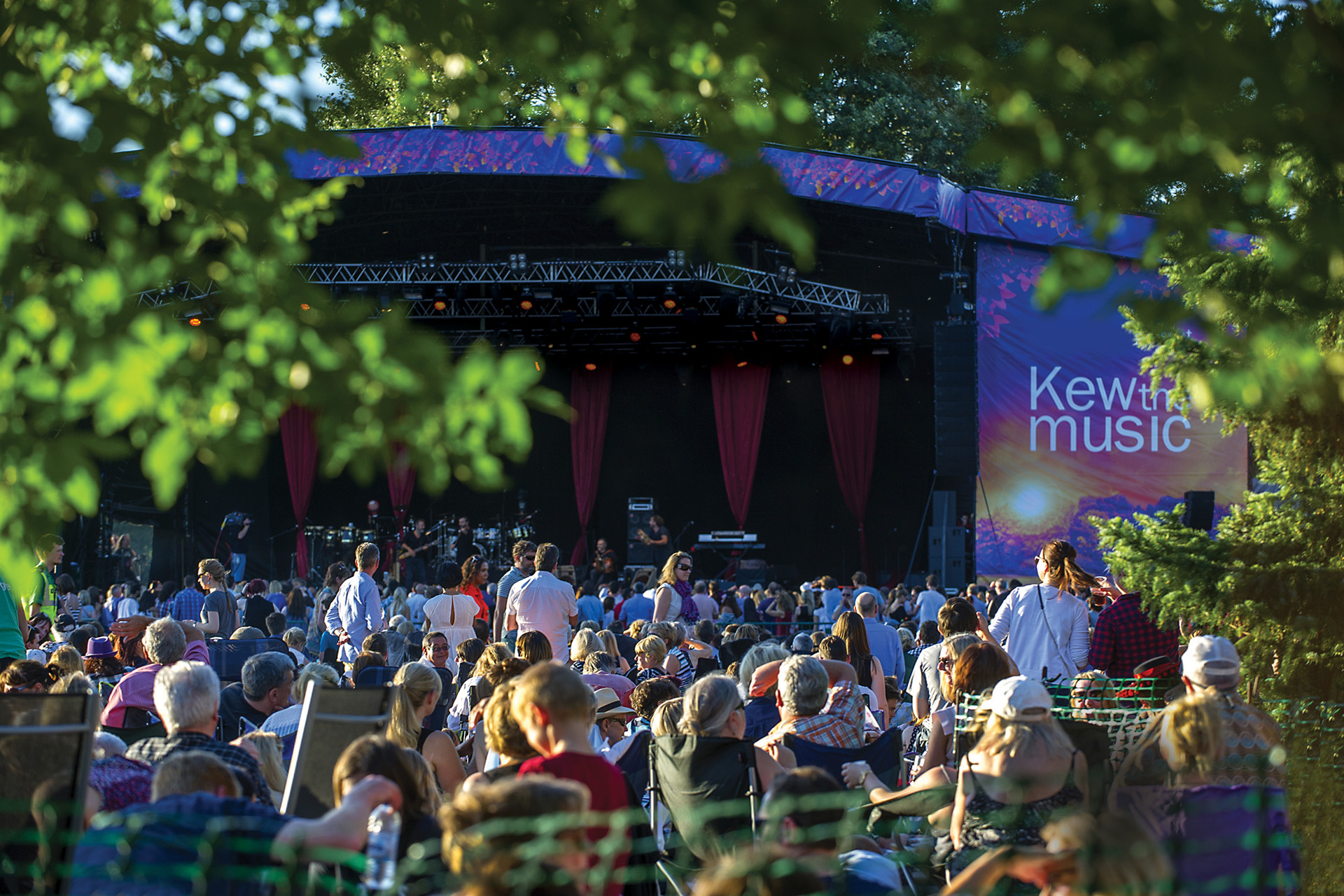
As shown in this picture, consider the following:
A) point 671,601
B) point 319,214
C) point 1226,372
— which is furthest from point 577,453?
point 1226,372

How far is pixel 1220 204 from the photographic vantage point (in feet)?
7.46

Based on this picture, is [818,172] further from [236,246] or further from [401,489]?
[236,246]

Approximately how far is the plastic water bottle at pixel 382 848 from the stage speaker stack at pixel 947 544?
14.2 metres

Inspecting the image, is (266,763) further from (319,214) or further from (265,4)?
(265,4)

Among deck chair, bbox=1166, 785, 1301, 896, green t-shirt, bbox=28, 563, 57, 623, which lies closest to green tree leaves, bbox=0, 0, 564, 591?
deck chair, bbox=1166, 785, 1301, 896

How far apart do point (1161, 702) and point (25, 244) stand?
16.1ft

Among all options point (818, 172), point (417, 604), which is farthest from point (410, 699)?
point (818, 172)

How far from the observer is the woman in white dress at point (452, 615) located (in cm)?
781

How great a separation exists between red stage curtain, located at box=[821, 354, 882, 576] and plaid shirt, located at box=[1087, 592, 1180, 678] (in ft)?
41.6

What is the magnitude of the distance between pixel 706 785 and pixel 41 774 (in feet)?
6.54

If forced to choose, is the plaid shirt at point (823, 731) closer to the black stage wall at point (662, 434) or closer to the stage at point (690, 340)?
the stage at point (690, 340)

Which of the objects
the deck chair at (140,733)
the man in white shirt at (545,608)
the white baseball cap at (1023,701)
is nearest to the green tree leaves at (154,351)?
the white baseball cap at (1023,701)

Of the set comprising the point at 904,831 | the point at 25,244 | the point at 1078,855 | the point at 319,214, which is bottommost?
the point at 904,831

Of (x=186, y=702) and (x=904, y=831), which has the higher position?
(x=186, y=702)
